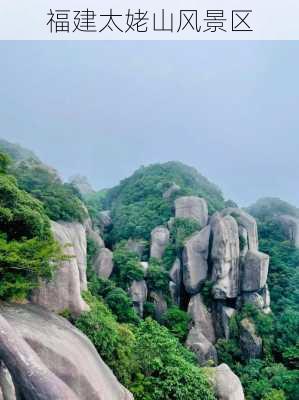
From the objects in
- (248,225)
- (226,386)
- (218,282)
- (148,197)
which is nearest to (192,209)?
(248,225)

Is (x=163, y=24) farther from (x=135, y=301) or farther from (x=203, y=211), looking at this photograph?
(x=203, y=211)

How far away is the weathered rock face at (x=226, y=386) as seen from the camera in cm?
941

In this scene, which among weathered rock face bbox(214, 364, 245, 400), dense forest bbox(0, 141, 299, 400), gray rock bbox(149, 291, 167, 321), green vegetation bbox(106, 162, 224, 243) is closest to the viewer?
dense forest bbox(0, 141, 299, 400)

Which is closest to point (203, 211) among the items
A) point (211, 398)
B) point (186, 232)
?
point (186, 232)

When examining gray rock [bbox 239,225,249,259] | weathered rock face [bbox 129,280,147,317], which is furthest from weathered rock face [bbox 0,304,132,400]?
gray rock [bbox 239,225,249,259]

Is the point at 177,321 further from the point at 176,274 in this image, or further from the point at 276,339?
the point at 276,339

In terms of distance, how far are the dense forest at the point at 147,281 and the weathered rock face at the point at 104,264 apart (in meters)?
0.26

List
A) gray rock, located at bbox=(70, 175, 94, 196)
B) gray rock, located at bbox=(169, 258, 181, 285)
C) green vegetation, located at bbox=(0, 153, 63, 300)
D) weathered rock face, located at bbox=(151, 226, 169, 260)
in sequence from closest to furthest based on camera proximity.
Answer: green vegetation, located at bbox=(0, 153, 63, 300), gray rock, located at bbox=(169, 258, 181, 285), weathered rock face, located at bbox=(151, 226, 169, 260), gray rock, located at bbox=(70, 175, 94, 196)

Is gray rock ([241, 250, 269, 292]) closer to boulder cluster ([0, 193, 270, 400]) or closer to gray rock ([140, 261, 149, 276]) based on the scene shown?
boulder cluster ([0, 193, 270, 400])

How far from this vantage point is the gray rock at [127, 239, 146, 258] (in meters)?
21.6

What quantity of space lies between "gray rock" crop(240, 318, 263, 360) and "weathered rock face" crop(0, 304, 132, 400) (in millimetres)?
10334

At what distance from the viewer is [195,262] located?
1820cm

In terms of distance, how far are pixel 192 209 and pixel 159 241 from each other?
333 centimetres

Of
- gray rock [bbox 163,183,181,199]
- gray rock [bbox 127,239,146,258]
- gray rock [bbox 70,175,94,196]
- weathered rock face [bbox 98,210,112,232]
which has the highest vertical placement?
gray rock [bbox 70,175,94,196]
